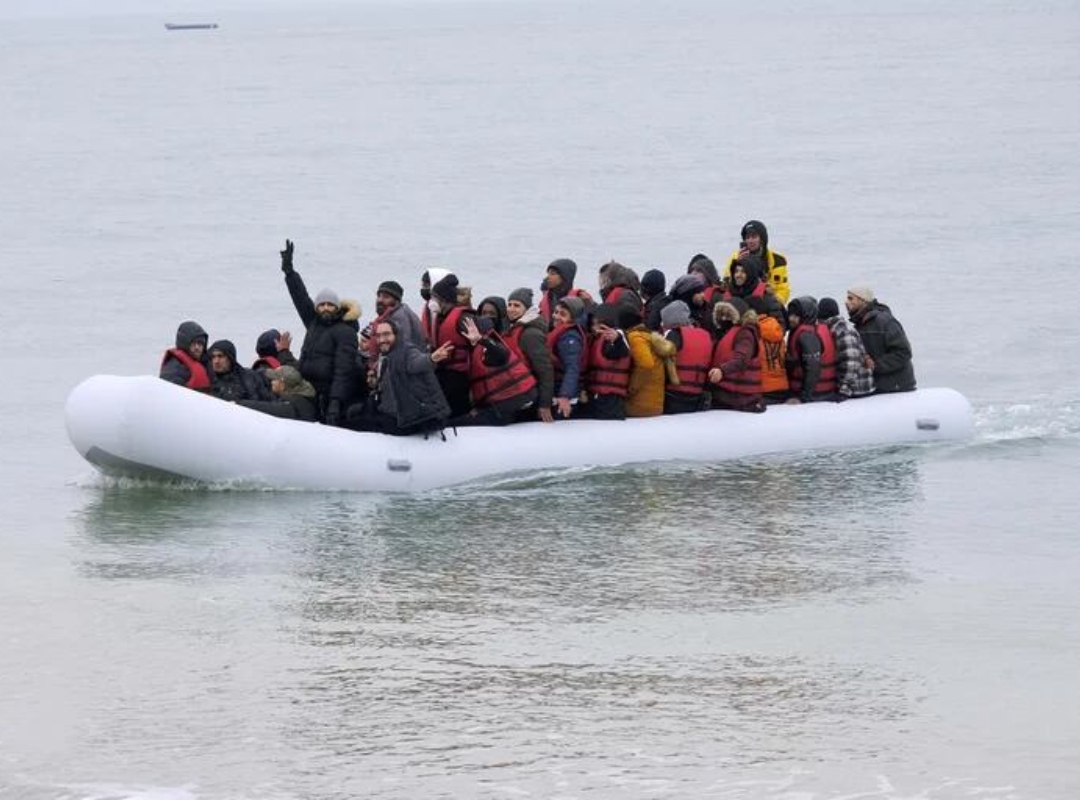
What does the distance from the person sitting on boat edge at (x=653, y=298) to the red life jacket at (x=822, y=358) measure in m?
0.87

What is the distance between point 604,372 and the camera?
12.9 metres

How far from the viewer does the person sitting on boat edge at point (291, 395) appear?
12.6 meters

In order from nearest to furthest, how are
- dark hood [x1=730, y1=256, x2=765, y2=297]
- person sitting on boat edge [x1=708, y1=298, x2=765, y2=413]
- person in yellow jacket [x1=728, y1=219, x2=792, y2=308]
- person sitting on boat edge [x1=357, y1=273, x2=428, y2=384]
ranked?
1. person sitting on boat edge [x1=357, y1=273, x2=428, y2=384]
2. person sitting on boat edge [x1=708, y1=298, x2=765, y2=413]
3. dark hood [x1=730, y1=256, x2=765, y2=297]
4. person in yellow jacket [x1=728, y1=219, x2=792, y2=308]

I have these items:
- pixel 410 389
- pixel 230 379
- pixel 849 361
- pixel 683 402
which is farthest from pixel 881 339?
pixel 230 379

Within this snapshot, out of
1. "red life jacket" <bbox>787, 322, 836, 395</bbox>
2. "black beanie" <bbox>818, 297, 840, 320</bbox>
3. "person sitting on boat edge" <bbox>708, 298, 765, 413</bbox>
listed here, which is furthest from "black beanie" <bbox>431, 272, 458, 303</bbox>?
"black beanie" <bbox>818, 297, 840, 320</bbox>

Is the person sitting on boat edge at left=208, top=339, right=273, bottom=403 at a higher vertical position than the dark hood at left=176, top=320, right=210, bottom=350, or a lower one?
lower

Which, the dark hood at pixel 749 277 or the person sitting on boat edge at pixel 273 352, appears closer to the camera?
the person sitting on boat edge at pixel 273 352

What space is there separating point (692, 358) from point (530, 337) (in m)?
1.15

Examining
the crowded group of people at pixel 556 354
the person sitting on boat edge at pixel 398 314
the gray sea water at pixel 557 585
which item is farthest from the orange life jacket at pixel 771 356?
the person sitting on boat edge at pixel 398 314

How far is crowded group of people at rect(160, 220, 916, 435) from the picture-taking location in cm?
1244

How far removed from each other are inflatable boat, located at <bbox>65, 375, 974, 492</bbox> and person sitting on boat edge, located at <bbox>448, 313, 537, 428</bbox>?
0.13 m

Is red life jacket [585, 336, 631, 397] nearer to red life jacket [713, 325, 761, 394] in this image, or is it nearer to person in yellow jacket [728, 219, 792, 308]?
red life jacket [713, 325, 761, 394]

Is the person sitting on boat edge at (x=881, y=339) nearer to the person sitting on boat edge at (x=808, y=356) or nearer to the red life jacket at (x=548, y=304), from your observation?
the person sitting on boat edge at (x=808, y=356)

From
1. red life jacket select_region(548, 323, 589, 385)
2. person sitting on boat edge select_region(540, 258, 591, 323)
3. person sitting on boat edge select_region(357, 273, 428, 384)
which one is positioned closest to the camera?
person sitting on boat edge select_region(357, 273, 428, 384)
